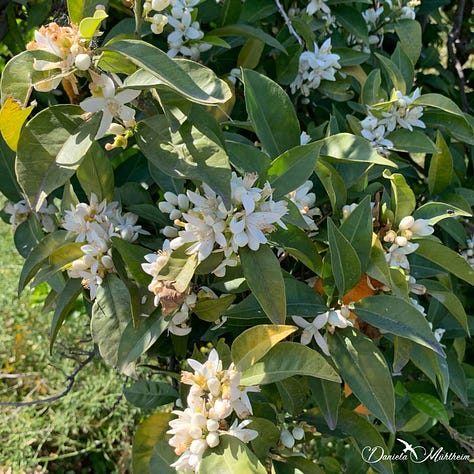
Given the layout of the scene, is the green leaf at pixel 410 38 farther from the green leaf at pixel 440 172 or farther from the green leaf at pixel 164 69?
the green leaf at pixel 164 69

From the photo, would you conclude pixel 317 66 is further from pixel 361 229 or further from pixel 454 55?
pixel 454 55

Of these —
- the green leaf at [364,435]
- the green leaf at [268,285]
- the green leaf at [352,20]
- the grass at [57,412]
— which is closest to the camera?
the green leaf at [268,285]

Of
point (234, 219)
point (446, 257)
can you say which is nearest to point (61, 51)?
point (234, 219)

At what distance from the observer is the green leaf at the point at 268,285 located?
719mm

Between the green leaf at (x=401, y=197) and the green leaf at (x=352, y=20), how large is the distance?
528 millimetres

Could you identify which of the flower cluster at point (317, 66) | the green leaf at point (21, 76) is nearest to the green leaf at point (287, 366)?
the green leaf at point (21, 76)

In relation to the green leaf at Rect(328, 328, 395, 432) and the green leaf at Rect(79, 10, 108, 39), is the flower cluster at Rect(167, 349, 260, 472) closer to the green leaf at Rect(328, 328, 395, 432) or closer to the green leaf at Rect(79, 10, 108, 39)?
the green leaf at Rect(328, 328, 395, 432)

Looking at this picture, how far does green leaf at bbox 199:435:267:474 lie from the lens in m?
0.69

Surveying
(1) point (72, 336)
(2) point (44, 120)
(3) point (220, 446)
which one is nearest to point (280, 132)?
(2) point (44, 120)

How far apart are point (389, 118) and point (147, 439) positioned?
672 mm

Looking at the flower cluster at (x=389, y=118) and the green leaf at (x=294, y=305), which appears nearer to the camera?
the green leaf at (x=294, y=305)

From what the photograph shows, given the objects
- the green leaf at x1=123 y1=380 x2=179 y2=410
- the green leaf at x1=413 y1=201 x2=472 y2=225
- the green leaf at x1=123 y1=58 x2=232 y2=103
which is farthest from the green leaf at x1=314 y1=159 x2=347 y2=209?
the green leaf at x1=123 y1=380 x2=179 y2=410

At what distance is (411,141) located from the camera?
1044 millimetres

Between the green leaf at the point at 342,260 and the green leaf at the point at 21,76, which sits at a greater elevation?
the green leaf at the point at 21,76
